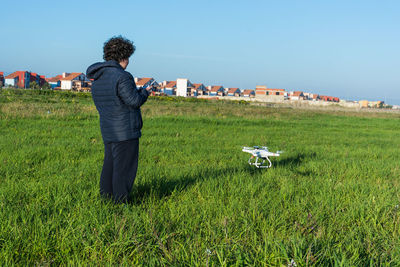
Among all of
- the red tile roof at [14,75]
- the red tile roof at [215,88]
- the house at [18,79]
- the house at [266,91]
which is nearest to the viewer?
the house at [18,79]

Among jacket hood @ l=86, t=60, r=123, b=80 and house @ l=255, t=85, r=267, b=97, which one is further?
house @ l=255, t=85, r=267, b=97

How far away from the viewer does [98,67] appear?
309 cm

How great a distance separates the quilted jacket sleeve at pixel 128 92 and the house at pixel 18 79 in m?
120

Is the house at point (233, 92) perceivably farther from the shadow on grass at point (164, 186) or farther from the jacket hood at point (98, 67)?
the jacket hood at point (98, 67)

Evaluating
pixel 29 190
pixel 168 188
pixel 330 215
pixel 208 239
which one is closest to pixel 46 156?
pixel 29 190

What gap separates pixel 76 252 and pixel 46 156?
4.38 m

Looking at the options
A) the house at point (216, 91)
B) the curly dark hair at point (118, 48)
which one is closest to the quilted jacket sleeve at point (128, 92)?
the curly dark hair at point (118, 48)

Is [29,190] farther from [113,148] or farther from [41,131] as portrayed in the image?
[41,131]

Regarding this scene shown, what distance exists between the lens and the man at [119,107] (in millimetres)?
3035

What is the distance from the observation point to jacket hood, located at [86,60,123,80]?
121 inches

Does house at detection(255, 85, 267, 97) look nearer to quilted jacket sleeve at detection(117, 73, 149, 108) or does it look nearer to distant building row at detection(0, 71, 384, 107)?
distant building row at detection(0, 71, 384, 107)

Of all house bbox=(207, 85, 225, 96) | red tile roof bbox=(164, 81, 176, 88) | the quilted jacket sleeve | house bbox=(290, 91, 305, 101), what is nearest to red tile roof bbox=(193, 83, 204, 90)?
house bbox=(207, 85, 225, 96)

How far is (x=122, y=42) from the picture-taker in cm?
318

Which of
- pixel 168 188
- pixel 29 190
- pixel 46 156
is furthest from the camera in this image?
pixel 46 156
